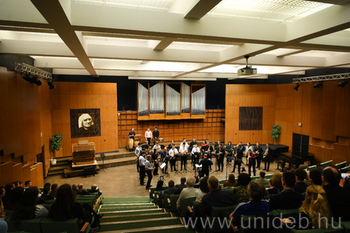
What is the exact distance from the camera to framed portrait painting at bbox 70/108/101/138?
463 inches

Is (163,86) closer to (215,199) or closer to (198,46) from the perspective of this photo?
(198,46)

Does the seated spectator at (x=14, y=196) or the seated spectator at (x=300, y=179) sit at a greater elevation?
the seated spectator at (x=300, y=179)

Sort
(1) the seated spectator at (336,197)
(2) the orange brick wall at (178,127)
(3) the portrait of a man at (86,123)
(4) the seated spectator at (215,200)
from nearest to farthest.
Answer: (1) the seated spectator at (336,197) < (4) the seated spectator at (215,200) < (3) the portrait of a man at (86,123) < (2) the orange brick wall at (178,127)

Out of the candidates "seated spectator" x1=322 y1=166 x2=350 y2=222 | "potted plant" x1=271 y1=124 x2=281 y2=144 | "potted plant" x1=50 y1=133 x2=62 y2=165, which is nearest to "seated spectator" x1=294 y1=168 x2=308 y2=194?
"seated spectator" x1=322 y1=166 x2=350 y2=222

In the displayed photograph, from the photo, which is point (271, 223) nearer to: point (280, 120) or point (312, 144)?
point (312, 144)

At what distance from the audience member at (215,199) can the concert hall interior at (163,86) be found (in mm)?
1903

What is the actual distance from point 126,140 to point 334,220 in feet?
41.7

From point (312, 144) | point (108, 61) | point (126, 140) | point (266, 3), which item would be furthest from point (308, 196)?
point (126, 140)

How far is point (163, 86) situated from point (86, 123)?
5.23 meters

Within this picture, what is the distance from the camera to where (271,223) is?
2.41 metres

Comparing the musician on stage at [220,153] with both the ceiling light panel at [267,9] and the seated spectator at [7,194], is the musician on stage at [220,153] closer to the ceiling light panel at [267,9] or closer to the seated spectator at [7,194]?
the ceiling light panel at [267,9]

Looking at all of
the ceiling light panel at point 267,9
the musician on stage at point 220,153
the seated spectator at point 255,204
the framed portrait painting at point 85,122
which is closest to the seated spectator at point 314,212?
the seated spectator at point 255,204

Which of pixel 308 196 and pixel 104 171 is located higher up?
pixel 308 196

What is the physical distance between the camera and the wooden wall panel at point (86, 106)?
37.6 feet
